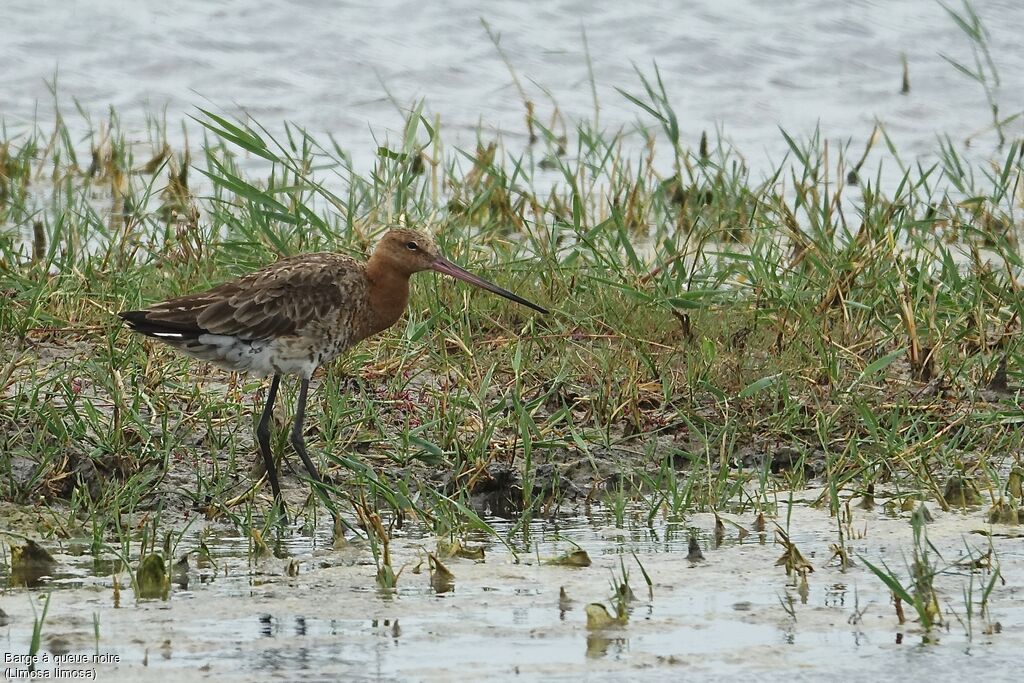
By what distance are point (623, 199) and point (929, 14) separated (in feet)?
17.5

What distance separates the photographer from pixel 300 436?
6.01m

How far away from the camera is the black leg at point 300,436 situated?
5.87 metres

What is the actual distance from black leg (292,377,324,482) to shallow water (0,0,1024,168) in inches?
185

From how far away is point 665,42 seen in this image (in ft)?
42.5

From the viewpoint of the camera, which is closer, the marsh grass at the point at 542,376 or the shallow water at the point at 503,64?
the marsh grass at the point at 542,376

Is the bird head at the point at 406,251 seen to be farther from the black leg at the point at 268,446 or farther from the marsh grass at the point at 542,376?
the black leg at the point at 268,446

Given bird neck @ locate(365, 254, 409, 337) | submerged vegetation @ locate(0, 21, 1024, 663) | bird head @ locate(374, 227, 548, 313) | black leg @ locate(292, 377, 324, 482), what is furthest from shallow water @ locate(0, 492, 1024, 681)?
bird head @ locate(374, 227, 548, 313)

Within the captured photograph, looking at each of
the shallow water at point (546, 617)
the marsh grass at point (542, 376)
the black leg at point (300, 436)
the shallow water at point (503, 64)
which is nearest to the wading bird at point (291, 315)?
the black leg at point (300, 436)

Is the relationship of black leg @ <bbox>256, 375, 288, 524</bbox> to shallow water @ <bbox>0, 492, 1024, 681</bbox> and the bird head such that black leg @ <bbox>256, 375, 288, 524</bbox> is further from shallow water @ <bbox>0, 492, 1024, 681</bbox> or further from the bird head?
the bird head

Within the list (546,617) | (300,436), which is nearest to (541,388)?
(300,436)

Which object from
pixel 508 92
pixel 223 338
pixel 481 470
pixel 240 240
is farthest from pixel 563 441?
pixel 508 92

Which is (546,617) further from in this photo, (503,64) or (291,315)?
(503,64)

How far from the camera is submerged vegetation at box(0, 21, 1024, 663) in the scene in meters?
5.67

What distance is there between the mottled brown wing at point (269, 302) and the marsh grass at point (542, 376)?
0.36m
